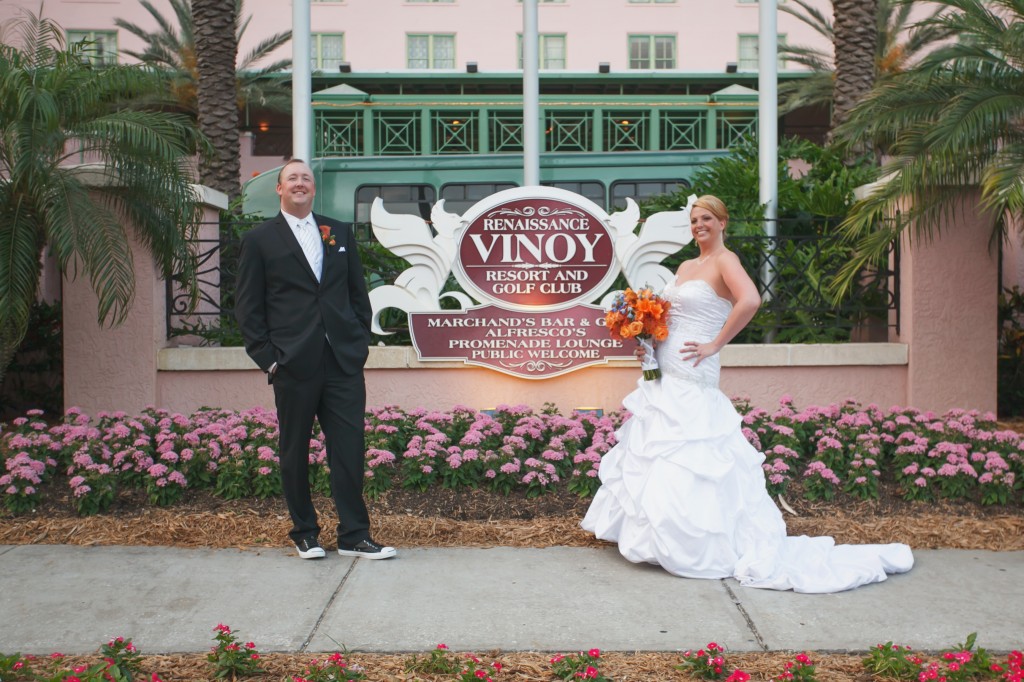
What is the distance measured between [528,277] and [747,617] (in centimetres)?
435

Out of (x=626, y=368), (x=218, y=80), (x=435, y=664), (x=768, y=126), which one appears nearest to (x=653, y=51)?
(x=218, y=80)

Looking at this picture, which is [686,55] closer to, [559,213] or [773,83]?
[773,83]

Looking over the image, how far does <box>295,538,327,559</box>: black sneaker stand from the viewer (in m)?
4.81

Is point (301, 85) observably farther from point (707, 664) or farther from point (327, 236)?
point (707, 664)

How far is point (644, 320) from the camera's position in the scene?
497 cm

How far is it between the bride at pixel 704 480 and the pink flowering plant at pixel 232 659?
201cm

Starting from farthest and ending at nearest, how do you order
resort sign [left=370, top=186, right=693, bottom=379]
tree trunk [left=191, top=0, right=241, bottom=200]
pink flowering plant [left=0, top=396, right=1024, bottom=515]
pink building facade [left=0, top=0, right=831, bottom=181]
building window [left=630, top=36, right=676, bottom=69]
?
building window [left=630, top=36, right=676, bottom=69], pink building facade [left=0, top=0, right=831, bottom=181], tree trunk [left=191, top=0, right=241, bottom=200], resort sign [left=370, top=186, right=693, bottom=379], pink flowering plant [left=0, top=396, right=1024, bottom=515]

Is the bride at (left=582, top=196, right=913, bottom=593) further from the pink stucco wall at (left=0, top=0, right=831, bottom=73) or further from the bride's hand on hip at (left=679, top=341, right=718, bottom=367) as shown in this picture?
the pink stucco wall at (left=0, top=0, right=831, bottom=73)

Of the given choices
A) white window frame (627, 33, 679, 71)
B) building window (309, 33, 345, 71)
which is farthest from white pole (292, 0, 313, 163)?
white window frame (627, 33, 679, 71)

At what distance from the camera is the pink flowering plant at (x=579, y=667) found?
322 centimetres

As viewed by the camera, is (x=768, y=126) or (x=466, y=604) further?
(x=768, y=126)

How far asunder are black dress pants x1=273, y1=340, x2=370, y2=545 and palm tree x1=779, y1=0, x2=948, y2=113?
18514 millimetres

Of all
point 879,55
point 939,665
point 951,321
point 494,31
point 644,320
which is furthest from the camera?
point 494,31

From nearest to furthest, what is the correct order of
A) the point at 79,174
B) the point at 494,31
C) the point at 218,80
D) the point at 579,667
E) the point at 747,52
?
the point at 579,667
the point at 79,174
the point at 218,80
the point at 494,31
the point at 747,52
